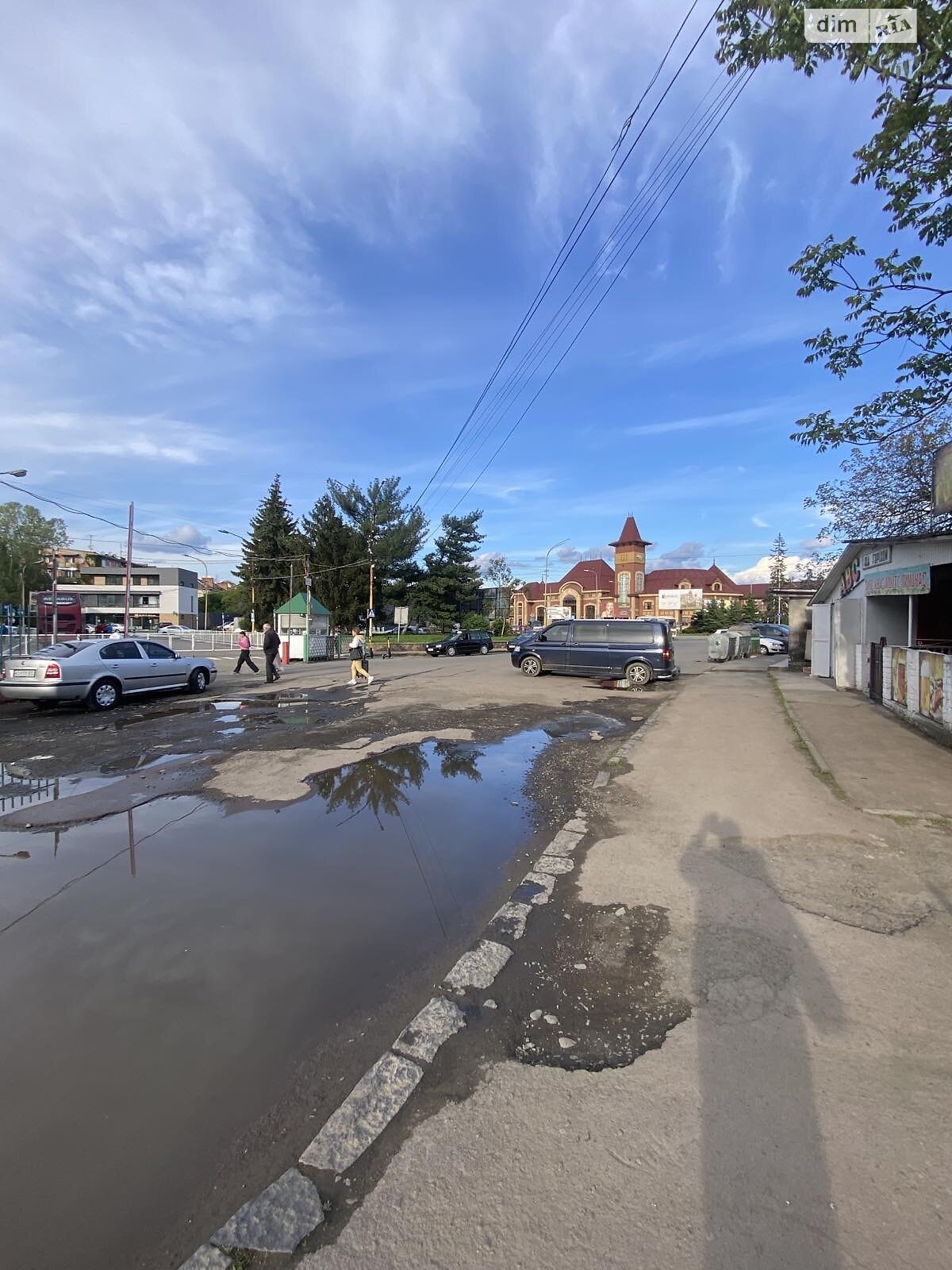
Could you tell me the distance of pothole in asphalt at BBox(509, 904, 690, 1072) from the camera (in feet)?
8.73

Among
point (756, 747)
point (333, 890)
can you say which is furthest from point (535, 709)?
point (333, 890)

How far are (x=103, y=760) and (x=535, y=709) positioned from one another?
789 cm

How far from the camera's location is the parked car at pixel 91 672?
39.2 feet

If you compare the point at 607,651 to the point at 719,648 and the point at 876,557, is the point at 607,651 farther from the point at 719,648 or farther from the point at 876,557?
the point at 719,648

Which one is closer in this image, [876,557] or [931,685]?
[931,685]

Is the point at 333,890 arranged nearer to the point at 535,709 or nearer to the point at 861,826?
the point at 861,826

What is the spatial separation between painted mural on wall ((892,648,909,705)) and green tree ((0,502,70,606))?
6923cm

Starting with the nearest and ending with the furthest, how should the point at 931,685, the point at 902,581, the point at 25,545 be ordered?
the point at 931,685
the point at 902,581
the point at 25,545

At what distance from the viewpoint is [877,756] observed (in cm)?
813

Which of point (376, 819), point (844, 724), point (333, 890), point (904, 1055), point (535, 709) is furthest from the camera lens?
point (535, 709)

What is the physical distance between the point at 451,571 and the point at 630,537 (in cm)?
5179

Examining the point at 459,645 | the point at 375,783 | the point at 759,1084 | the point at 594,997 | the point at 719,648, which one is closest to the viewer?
the point at 759,1084

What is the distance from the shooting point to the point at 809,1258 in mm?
1747

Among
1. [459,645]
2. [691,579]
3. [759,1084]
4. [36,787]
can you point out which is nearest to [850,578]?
[759,1084]
